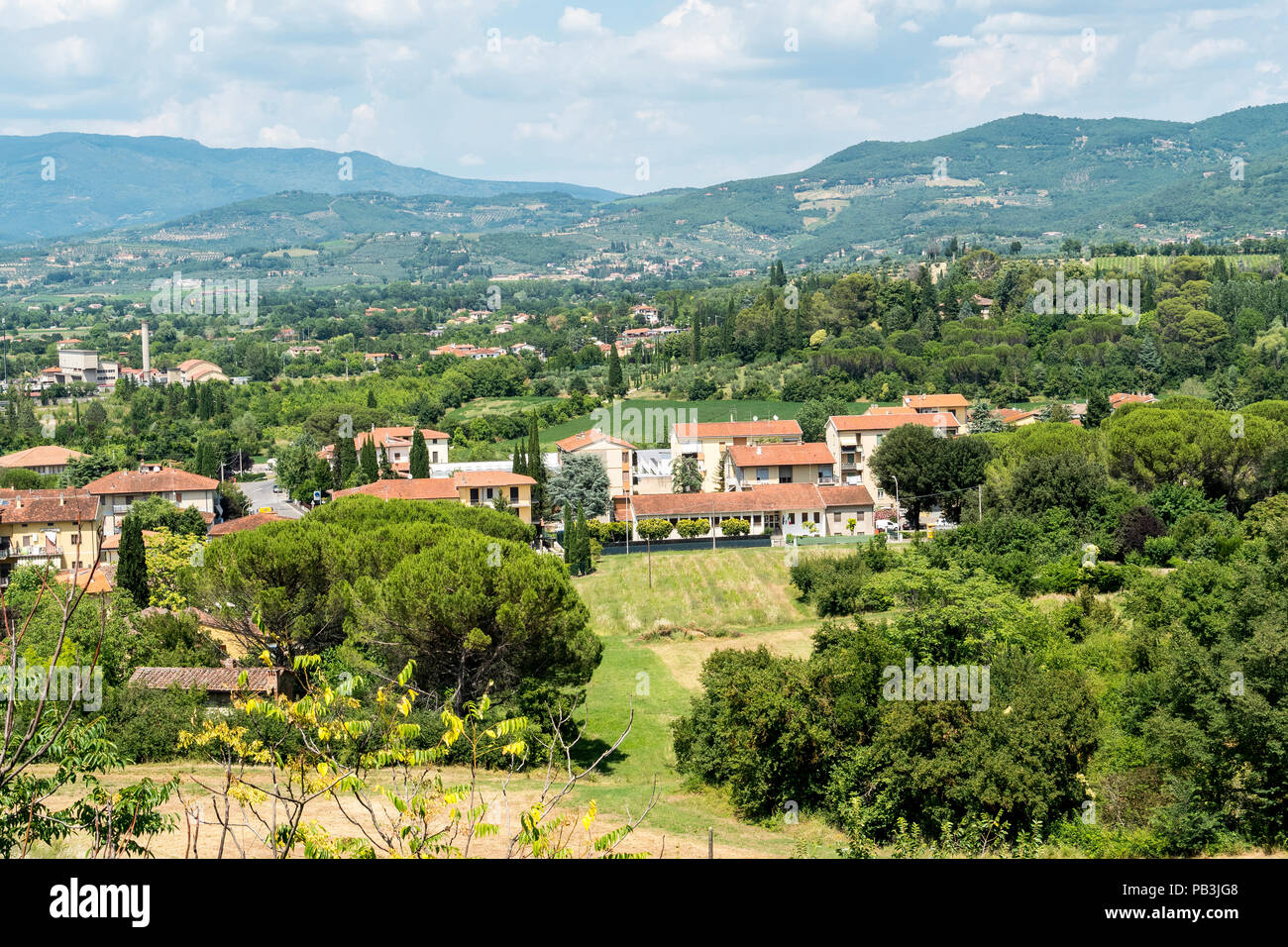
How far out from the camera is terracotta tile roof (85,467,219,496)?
45.7m

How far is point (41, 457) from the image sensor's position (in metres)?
58.2

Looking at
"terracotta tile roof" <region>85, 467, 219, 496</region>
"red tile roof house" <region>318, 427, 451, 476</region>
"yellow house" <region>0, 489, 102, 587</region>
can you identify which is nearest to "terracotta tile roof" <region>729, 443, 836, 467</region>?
"red tile roof house" <region>318, 427, 451, 476</region>

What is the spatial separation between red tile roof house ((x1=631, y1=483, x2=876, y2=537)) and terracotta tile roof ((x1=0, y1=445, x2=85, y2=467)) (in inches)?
1230

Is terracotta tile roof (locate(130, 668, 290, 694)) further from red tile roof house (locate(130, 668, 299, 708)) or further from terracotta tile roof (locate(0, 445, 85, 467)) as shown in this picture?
terracotta tile roof (locate(0, 445, 85, 467))

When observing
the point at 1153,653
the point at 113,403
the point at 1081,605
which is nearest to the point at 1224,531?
the point at 1081,605

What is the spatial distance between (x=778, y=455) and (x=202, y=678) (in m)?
31.0

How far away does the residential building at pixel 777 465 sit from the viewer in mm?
47969

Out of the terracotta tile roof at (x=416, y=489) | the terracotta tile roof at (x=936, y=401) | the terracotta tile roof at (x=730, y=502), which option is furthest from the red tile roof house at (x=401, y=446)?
the terracotta tile roof at (x=936, y=401)

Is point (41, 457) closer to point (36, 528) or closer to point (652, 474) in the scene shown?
point (36, 528)

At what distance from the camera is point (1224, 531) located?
33125 millimetres

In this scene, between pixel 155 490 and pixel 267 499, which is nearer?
pixel 155 490

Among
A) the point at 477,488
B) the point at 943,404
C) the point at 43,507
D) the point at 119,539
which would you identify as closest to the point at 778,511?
the point at 477,488

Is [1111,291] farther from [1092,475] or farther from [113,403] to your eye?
[113,403]
